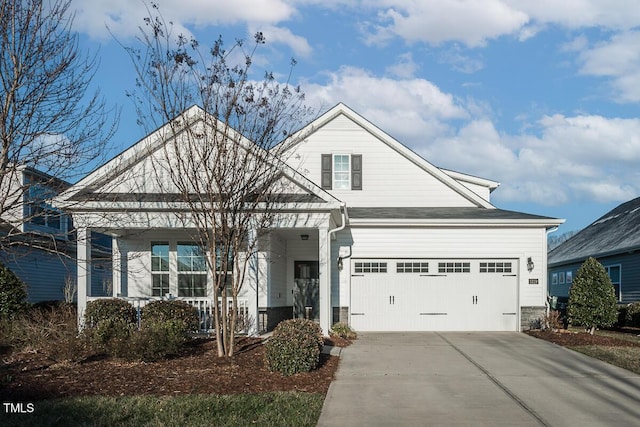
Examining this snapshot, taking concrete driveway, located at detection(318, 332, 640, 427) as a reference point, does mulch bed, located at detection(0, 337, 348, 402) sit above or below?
above

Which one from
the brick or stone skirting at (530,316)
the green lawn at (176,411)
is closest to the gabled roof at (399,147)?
the brick or stone skirting at (530,316)

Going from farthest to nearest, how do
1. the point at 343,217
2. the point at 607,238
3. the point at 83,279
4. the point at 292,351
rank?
the point at 607,238, the point at 343,217, the point at 83,279, the point at 292,351

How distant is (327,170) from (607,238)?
13.8 meters

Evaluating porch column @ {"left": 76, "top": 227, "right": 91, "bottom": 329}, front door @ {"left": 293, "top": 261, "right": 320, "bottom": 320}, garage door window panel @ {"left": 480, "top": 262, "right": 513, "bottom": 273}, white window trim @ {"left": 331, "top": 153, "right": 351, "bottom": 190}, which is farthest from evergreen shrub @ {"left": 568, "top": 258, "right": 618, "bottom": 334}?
porch column @ {"left": 76, "top": 227, "right": 91, "bottom": 329}

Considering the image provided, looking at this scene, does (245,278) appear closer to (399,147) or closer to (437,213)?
(437,213)

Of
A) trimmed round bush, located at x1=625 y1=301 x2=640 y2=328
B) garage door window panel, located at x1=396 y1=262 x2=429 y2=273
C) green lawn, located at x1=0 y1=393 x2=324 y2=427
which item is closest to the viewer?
green lawn, located at x1=0 y1=393 x2=324 y2=427

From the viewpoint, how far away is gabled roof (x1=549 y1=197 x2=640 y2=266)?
923 inches

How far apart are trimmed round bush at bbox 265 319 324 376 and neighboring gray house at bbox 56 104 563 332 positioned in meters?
4.11

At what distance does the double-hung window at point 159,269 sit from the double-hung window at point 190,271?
0.37 m

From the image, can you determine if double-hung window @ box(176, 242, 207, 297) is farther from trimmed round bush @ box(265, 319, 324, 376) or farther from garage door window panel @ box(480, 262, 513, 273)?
garage door window panel @ box(480, 262, 513, 273)

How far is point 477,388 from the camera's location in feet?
31.3

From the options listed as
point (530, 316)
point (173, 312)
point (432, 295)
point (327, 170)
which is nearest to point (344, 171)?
point (327, 170)

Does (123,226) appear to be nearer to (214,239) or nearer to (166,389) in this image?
(214,239)

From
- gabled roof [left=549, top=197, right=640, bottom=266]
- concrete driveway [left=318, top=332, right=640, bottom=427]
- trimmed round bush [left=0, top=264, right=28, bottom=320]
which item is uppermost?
gabled roof [left=549, top=197, right=640, bottom=266]
